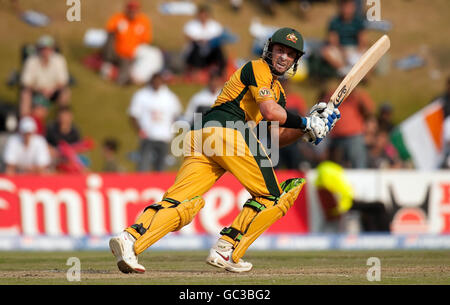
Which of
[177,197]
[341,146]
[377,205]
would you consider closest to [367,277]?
[177,197]

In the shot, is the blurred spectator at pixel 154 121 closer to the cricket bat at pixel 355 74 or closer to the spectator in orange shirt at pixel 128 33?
the spectator in orange shirt at pixel 128 33

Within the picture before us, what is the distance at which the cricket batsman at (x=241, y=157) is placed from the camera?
275 inches

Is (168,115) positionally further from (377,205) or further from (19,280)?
(19,280)

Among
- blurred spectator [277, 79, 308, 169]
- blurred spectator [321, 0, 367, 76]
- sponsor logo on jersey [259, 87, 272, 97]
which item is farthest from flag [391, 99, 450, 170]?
sponsor logo on jersey [259, 87, 272, 97]

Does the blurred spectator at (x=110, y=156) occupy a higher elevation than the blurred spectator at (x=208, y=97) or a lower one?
lower

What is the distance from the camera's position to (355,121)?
12766 mm

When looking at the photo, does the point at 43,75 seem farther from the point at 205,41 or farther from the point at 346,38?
the point at 346,38

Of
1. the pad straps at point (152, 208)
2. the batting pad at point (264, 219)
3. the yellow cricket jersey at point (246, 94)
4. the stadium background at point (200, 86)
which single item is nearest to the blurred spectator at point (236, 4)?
the stadium background at point (200, 86)

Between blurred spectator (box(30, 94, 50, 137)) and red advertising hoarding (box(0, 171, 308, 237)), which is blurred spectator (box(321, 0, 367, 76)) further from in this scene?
blurred spectator (box(30, 94, 50, 137))

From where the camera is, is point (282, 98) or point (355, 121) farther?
point (355, 121)

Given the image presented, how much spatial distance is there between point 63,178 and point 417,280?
6.67m

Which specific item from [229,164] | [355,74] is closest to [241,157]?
[229,164]

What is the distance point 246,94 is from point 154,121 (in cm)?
608

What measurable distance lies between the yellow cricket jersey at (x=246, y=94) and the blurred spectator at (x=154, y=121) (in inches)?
227
